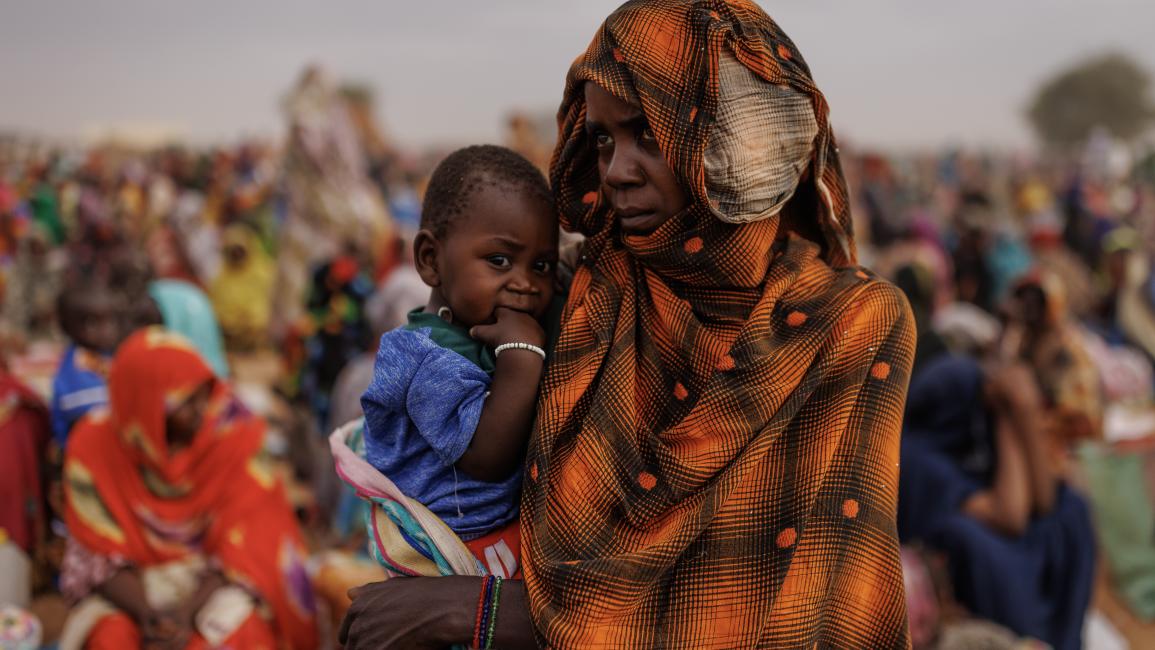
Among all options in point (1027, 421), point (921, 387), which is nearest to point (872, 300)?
point (1027, 421)

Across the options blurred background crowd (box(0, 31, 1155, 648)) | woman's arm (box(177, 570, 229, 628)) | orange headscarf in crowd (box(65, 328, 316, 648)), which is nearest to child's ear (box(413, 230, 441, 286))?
orange headscarf in crowd (box(65, 328, 316, 648))

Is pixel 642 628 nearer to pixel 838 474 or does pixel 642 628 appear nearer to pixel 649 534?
pixel 649 534

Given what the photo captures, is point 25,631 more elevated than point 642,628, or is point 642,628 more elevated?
point 642,628

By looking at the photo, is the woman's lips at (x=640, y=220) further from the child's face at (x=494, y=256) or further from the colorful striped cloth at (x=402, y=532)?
the colorful striped cloth at (x=402, y=532)

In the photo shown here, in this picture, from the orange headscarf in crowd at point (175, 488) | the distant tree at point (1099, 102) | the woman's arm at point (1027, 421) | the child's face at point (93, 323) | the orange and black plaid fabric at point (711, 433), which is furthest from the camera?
the distant tree at point (1099, 102)

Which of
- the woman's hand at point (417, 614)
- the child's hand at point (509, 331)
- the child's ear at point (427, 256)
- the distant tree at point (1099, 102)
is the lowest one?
the distant tree at point (1099, 102)

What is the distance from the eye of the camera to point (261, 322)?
12016 millimetres

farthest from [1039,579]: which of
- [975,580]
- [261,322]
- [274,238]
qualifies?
[274,238]

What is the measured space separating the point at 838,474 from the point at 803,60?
0.73m

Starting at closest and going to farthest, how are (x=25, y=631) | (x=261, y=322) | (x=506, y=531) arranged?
1. (x=506, y=531)
2. (x=25, y=631)
3. (x=261, y=322)

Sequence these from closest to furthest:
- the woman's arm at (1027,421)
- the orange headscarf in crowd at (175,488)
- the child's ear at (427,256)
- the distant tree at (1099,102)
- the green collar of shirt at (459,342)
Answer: the green collar of shirt at (459,342) → the child's ear at (427,256) → the orange headscarf in crowd at (175,488) → the woman's arm at (1027,421) → the distant tree at (1099,102)

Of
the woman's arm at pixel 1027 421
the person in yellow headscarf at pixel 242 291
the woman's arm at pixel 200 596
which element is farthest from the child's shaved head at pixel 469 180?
the person in yellow headscarf at pixel 242 291

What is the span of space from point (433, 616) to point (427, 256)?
642mm

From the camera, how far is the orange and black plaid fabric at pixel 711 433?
151 centimetres
